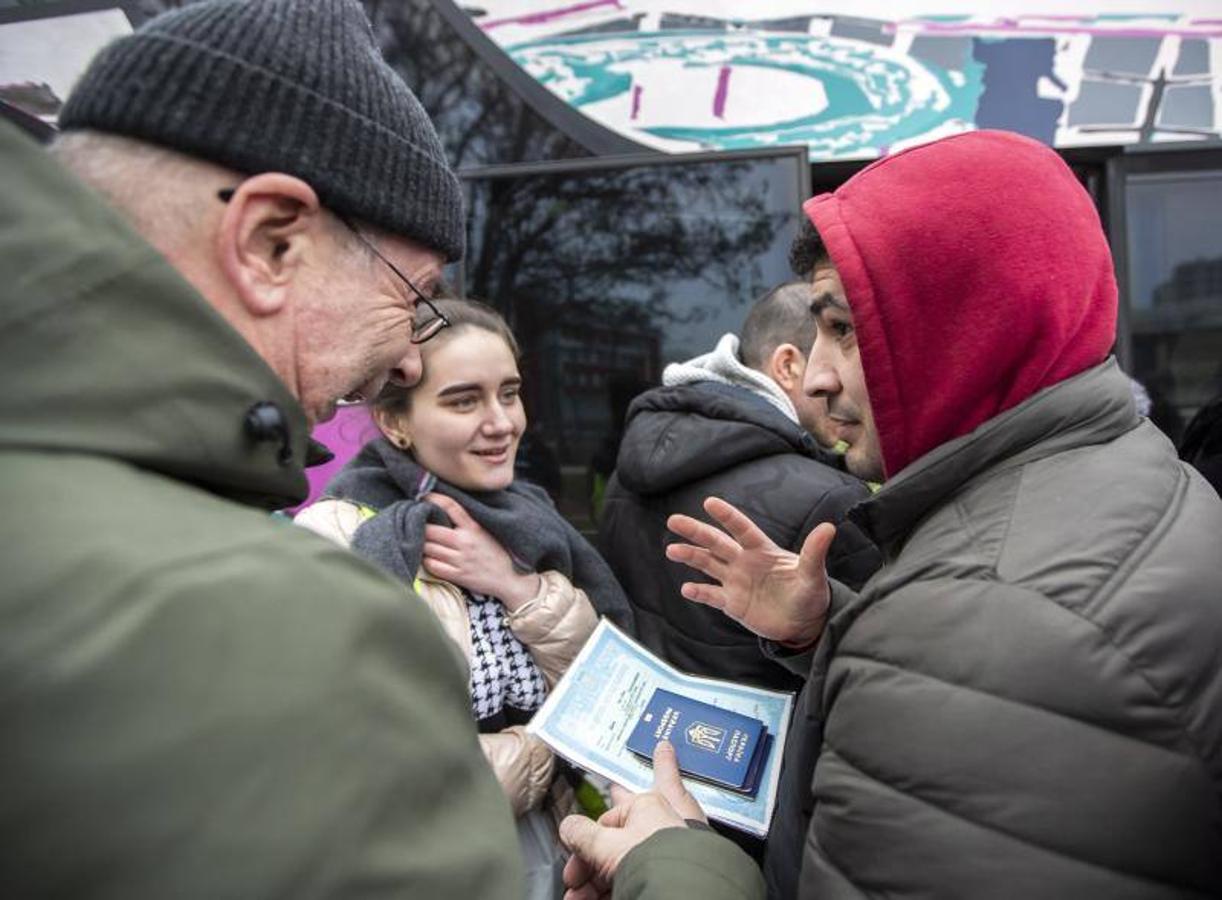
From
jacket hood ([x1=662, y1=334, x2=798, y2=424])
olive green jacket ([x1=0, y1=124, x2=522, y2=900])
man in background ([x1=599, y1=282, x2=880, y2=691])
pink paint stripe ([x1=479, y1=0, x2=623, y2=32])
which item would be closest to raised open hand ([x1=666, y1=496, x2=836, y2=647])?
man in background ([x1=599, y1=282, x2=880, y2=691])

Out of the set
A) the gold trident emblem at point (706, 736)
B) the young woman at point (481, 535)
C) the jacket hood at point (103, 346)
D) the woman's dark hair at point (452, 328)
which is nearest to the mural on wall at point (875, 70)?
the woman's dark hair at point (452, 328)

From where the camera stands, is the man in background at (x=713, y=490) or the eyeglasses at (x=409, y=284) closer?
the eyeglasses at (x=409, y=284)

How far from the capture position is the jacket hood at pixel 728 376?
212 centimetres

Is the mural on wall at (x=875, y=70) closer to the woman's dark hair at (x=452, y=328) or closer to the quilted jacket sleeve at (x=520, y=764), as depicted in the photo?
the woman's dark hair at (x=452, y=328)

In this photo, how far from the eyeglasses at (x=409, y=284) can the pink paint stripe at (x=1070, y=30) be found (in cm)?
277

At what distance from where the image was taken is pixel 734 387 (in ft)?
6.83

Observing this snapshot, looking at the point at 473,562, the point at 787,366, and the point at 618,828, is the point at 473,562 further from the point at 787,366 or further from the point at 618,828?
the point at 787,366

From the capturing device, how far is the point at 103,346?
0.62 meters

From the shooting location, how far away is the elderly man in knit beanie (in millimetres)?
510

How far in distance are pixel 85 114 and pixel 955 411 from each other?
1065 millimetres

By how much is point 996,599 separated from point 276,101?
91 centimetres

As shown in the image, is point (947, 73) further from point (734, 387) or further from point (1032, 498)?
point (1032, 498)

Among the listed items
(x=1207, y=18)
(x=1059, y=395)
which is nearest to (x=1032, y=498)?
(x=1059, y=395)

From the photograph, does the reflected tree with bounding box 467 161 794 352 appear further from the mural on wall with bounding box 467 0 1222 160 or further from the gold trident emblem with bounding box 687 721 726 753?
the gold trident emblem with bounding box 687 721 726 753
